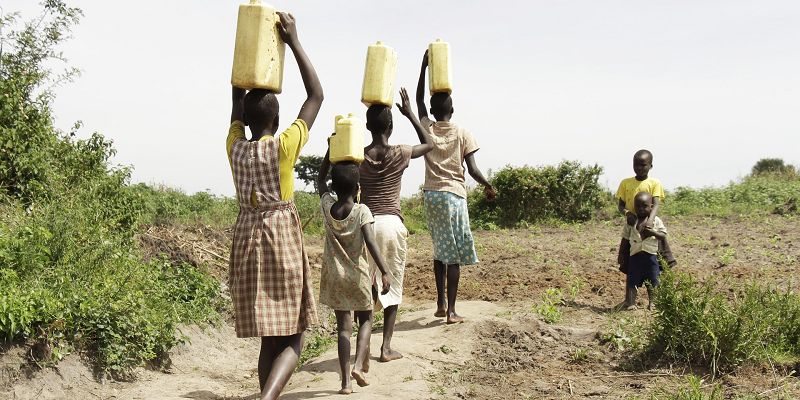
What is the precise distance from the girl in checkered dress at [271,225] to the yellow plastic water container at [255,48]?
7 cm

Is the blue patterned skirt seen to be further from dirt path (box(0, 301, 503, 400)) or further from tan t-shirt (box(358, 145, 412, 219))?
tan t-shirt (box(358, 145, 412, 219))

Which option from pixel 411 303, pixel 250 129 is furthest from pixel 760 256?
pixel 250 129

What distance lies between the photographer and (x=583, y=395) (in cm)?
520

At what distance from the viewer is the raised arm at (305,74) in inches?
156

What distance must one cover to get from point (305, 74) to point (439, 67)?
2653 millimetres

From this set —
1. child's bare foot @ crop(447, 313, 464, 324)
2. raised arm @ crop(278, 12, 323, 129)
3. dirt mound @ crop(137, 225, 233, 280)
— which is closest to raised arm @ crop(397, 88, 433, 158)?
child's bare foot @ crop(447, 313, 464, 324)

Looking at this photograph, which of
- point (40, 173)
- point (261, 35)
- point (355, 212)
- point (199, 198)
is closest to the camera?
point (261, 35)

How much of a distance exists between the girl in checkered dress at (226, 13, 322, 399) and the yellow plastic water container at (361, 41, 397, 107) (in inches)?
60.8

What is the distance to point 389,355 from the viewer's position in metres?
5.73

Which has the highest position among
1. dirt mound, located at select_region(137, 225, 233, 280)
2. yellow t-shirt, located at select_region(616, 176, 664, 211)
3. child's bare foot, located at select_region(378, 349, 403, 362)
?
yellow t-shirt, located at select_region(616, 176, 664, 211)

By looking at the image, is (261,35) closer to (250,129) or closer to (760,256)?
(250,129)

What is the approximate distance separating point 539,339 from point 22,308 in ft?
13.2

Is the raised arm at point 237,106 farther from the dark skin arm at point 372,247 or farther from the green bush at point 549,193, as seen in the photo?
the green bush at point 549,193

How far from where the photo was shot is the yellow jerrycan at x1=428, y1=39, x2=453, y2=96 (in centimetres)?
646
